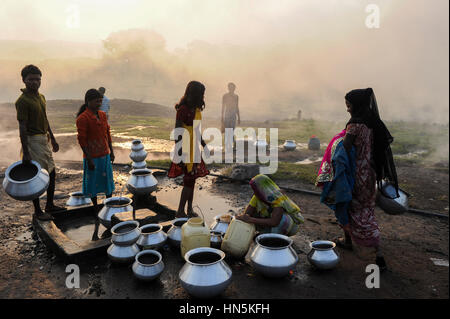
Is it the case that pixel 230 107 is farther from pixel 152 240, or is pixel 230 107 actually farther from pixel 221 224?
pixel 152 240

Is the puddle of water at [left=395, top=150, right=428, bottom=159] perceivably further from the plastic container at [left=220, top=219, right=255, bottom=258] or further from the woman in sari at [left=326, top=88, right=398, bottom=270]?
the plastic container at [left=220, top=219, right=255, bottom=258]

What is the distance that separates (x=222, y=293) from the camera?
319cm

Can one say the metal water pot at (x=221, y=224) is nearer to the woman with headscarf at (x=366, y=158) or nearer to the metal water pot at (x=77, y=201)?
the woman with headscarf at (x=366, y=158)

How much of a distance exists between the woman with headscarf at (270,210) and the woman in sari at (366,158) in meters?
0.77

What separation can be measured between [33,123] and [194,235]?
111 inches

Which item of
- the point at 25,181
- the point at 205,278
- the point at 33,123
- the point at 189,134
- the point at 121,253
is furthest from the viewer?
the point at 189,134

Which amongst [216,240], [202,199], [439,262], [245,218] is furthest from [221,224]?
[439,262]

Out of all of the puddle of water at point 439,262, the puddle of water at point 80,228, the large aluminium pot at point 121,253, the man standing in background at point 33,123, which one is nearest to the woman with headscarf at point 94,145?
the puddle of water at point 80,228

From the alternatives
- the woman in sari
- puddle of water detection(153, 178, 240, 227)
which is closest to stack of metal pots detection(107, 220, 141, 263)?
puddle of water detection(153, 178, 240, 227)

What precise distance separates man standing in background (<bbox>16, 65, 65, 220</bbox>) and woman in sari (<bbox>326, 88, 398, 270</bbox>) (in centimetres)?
415

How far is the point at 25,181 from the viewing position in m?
3.96

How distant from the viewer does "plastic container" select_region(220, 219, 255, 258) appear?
3748 mm
